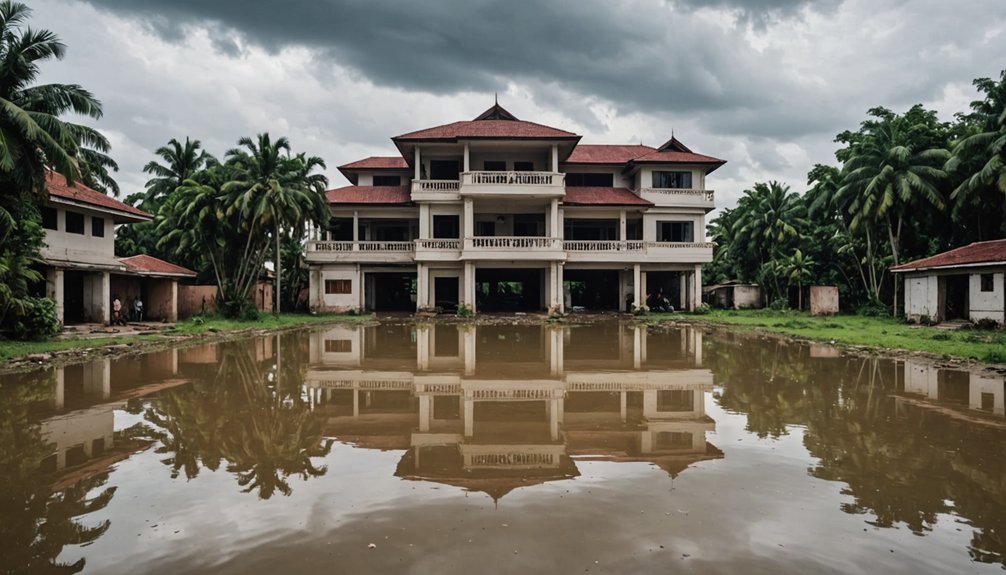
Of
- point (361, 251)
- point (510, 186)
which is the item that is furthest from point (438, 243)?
point (510, 186)

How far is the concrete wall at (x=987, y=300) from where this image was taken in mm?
20641

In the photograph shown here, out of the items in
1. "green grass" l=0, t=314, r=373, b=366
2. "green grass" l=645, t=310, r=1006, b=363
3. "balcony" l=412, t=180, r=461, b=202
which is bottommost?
"green grass" l=645, t=310, r=1006, b=363

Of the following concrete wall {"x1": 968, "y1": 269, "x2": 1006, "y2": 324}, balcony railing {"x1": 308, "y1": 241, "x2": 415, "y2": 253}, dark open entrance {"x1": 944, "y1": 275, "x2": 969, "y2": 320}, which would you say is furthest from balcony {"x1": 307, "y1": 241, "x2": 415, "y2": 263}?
dark open entrance {"x1": 944, "y1": 275, "x2": 969, "y2": 320}

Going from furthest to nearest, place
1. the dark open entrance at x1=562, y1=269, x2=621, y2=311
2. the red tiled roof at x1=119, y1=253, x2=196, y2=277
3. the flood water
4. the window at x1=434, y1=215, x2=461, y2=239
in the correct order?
the dark open entrance at x1=562, y1=269, x2=621, y2=311 → the window at x1=434, y1=215, x2=461, y2=239 → the red tiled roof at x1=119, y1=253, x2=196, y2=277 → the flood water

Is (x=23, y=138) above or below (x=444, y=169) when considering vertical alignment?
below

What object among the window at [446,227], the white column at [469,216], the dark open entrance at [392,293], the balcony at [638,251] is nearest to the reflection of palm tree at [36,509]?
the white column at [469,216]

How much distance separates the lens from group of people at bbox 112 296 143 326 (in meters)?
22.1

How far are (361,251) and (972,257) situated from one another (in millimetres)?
27650

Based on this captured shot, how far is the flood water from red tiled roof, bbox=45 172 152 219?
11102 millimetres

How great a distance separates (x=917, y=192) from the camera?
1116 inches

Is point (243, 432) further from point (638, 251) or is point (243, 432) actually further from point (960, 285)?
point (960, 285)

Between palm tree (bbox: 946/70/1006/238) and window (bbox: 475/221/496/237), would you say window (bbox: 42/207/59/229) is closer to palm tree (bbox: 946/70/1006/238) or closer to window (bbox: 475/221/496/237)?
window (bbox: 475/221/496/237)

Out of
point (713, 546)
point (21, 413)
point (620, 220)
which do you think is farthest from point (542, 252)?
point (713, 546)

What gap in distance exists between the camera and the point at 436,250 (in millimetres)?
29734
